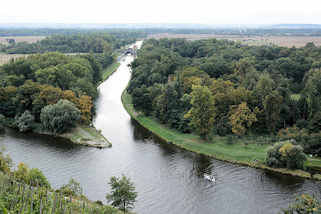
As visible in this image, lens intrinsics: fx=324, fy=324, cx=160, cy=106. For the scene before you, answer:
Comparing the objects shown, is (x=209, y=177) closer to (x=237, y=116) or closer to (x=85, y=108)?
(x=237, y=116)

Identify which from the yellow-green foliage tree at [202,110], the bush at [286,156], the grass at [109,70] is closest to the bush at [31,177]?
the yellow-green foliage tree at [202,110]

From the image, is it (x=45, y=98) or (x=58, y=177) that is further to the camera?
(x=45, y=98)

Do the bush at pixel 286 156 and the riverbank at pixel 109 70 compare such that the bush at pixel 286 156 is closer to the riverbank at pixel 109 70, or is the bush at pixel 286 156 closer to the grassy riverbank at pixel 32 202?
the grassy riverbank at pixel 32 202

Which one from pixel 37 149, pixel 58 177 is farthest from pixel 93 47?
pixel 58 177

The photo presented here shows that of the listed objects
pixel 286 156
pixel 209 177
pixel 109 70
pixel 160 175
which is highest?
pixel 109 70

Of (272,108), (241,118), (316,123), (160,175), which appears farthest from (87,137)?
(316,123)

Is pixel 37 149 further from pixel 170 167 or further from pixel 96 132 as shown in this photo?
pixel 170 167

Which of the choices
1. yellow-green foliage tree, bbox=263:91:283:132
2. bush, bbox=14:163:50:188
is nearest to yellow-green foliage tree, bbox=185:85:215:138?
yellow-green foliage tree, bbox=263:91:283:132
